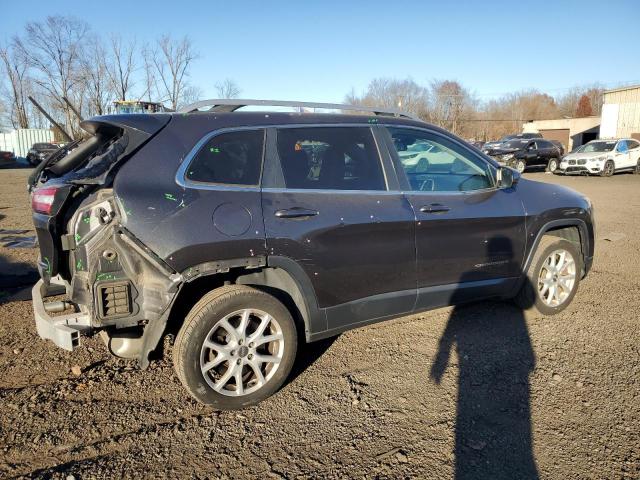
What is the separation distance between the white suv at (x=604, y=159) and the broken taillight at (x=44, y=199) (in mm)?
22891

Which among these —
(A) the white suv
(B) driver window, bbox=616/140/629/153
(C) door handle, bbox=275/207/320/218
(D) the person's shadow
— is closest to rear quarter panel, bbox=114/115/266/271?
(C) door handle, bbox=275/207/320/218

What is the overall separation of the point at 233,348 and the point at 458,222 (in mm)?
2023

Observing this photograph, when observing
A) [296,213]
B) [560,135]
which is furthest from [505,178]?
[560,135]

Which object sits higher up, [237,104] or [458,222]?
[237,104]

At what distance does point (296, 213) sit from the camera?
3166 mm

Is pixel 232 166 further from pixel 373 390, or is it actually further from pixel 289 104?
pixel 373 390

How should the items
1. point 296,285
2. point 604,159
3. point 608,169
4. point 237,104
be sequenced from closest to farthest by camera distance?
point 296,285 < point 237,104 < point 604,159 < point 608,169

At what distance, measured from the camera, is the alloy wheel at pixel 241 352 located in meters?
3.05

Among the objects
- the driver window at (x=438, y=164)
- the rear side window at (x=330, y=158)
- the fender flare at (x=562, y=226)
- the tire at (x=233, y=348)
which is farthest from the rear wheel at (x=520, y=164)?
the tire at (x=233, y=348)

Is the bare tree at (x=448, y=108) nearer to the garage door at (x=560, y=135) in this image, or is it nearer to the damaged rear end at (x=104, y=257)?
the garage door at (x=560, y=135)

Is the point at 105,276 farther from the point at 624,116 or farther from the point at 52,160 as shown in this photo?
the point at 624,116

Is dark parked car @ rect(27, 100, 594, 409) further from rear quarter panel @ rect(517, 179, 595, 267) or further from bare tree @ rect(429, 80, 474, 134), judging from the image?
bare tree @ rect(429, 80, 474, 134)

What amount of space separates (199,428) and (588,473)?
2.21m

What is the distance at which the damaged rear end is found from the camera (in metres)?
2.85
